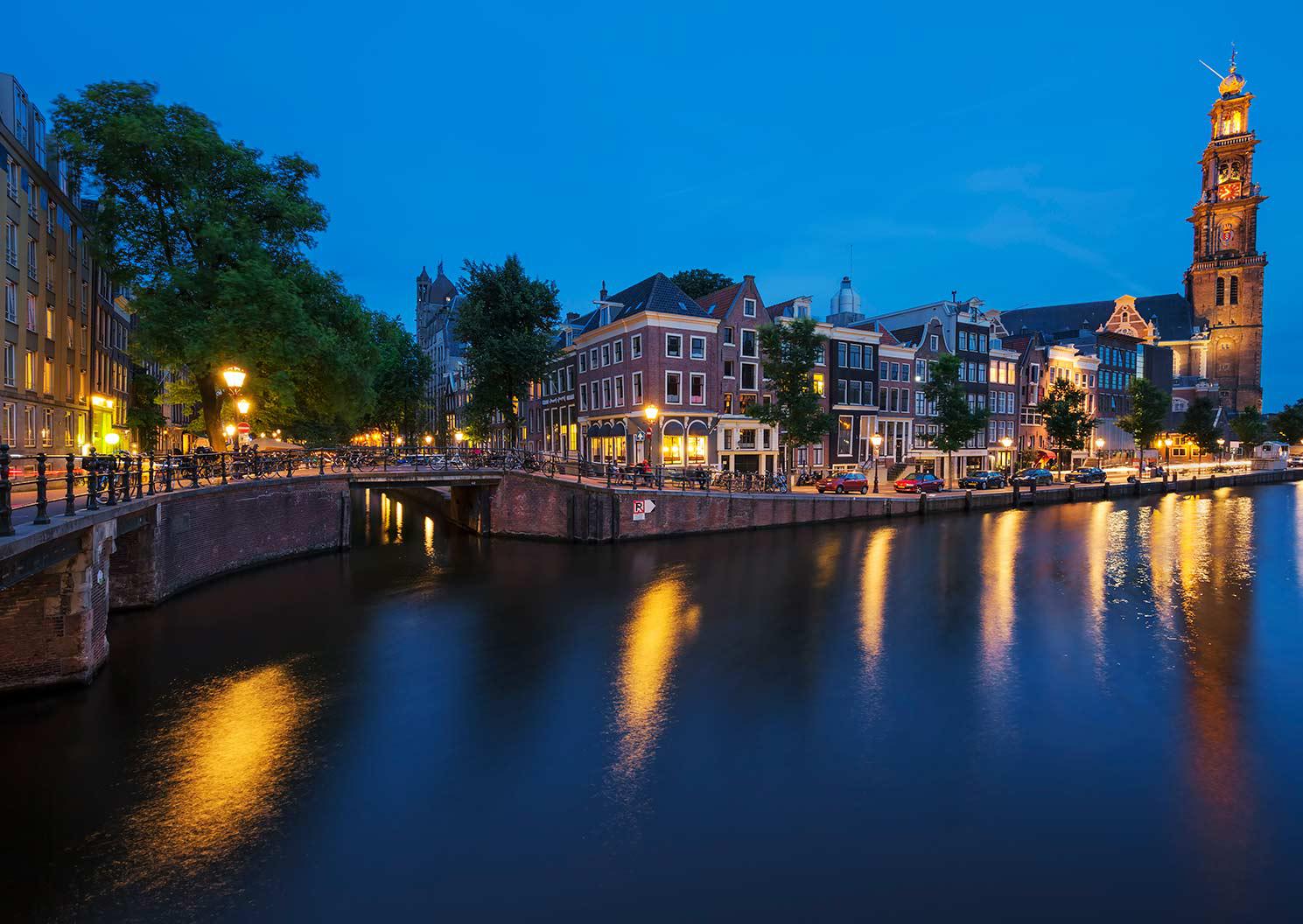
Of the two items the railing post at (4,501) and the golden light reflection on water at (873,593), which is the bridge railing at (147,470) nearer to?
the railing post at (4,501)

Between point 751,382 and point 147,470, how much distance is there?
41289 mm

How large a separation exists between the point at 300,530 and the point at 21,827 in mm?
21813

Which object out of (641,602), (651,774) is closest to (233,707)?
(651,774)

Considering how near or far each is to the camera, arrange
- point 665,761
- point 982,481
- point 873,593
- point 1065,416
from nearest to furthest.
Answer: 1. point 665,761
2. point 873,593
3. point 982,481
4. point 1065,416

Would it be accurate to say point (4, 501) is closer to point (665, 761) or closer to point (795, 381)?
point (665, 761)

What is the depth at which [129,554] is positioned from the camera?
67.9ft

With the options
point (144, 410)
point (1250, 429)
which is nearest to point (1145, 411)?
point (1250, 429)

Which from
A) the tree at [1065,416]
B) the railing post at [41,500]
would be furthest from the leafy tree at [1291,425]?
the railing post at [41,500]

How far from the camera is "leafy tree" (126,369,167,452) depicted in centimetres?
5181

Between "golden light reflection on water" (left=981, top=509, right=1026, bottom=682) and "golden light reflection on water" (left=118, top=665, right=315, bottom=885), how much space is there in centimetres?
1558

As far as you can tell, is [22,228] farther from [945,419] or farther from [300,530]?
[945,419]

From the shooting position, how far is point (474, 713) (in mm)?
14602

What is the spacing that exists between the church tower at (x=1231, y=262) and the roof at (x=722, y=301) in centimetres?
11775

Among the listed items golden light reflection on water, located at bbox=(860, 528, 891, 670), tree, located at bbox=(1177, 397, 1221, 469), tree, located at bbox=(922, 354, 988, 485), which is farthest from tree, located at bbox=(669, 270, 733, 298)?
tree, located at bbox=(1177, 397, 1221, 469)
